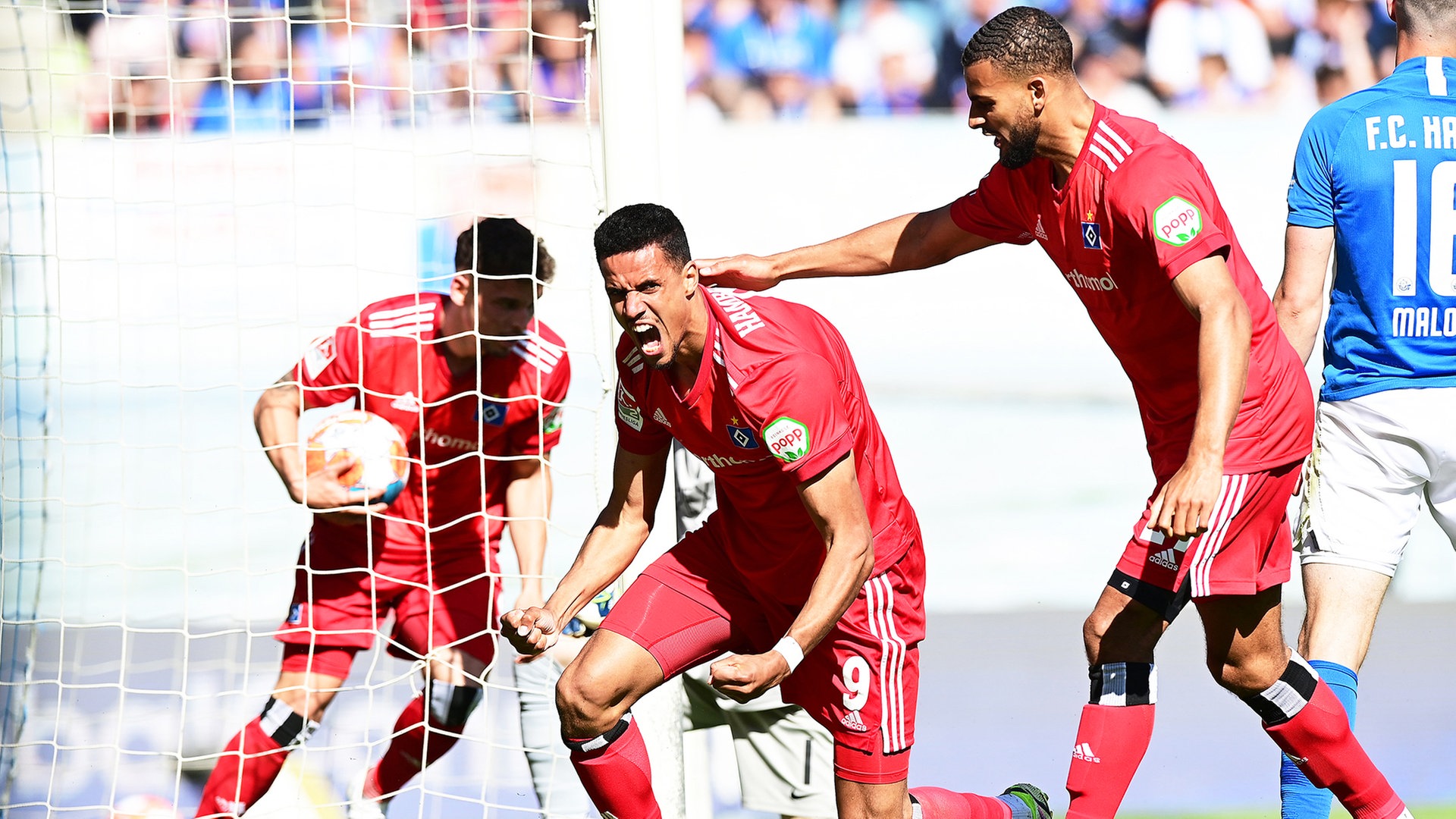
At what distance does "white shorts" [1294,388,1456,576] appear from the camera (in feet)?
10.6

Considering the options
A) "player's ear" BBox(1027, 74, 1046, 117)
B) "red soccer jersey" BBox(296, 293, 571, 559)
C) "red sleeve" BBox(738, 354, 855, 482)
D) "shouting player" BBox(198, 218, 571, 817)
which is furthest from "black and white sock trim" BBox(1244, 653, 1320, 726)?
"red soccer jersey" BBox(296, 293, 571, 559)

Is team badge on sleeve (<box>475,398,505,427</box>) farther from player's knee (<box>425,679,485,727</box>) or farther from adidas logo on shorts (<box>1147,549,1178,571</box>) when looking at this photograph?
adidas logo on shorts (<box>1147,549,1178,571</box>)

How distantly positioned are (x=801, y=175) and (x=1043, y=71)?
26.1 ft

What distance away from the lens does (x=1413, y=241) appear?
3.27 m

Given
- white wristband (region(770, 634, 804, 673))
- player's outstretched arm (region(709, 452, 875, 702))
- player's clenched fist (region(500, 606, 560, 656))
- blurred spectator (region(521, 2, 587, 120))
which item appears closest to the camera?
white wristband (region(770, 634, 804, 673))

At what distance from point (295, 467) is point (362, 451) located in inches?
8.2

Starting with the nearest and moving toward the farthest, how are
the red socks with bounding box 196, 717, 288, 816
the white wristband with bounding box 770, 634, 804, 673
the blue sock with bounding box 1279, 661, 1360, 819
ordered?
the white wristband with bounding box 770, 634, 804, 673 → the blue sock with bounding box 1279, 661, 1360, 819 → the red socks with bounding box 196, 717, 288, 816

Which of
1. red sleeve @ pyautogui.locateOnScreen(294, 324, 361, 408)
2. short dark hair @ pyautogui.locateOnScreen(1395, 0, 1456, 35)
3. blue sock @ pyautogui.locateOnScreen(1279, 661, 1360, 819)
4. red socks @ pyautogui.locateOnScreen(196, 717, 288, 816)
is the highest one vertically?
short dark hair @ pyautogui.locateOnScreen(1395, 0, 1456, 35)

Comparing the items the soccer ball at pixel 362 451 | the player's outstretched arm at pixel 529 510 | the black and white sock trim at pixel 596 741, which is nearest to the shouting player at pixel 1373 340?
the black and white sock trim at pixel 596 741

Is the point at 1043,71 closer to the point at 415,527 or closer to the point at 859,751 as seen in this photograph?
the point at 859,751

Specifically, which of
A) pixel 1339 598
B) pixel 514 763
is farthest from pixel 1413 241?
pixel 514 763

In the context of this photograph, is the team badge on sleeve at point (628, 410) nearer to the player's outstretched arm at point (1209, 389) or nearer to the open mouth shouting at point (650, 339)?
the open mouth shouting at point (650, 339)

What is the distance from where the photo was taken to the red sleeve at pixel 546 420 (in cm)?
421

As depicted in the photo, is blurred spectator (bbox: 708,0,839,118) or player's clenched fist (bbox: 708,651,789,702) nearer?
player's clenched fist (bbox: 708,651,789,702)
